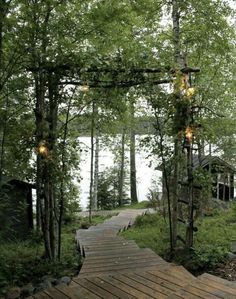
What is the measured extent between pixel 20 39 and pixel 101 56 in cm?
159

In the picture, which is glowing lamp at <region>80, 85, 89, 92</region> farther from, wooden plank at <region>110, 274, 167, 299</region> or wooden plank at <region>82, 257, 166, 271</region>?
wooden plank at <region>110, 274, 167, 299</region>

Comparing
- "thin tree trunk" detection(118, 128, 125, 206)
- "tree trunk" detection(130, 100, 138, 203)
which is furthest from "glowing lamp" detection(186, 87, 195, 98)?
"tree trunk" detection(130, 100, 138, 203)

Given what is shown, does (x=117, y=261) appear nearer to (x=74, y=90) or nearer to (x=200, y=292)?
(x=200, y=292)

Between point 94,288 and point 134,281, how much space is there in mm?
631

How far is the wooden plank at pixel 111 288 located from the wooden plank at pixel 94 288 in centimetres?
7

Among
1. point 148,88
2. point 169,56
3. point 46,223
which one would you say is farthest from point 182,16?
point 46,223

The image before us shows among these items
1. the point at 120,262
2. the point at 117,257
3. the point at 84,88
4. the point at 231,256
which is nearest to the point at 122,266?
the point at 120,262

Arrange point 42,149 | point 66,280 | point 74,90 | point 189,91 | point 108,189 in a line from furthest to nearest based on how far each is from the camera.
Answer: point 108,189 < point 74,90 < point 189,91 < point 42,149 < point 66,280

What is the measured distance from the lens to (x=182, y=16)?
354 inches

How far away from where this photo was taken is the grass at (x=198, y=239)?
6375mm

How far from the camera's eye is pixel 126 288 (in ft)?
16.4

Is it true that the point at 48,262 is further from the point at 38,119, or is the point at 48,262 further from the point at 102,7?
the point at 102,7

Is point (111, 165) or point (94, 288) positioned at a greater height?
point (111, 165)

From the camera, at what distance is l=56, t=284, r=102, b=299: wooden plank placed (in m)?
4.73
